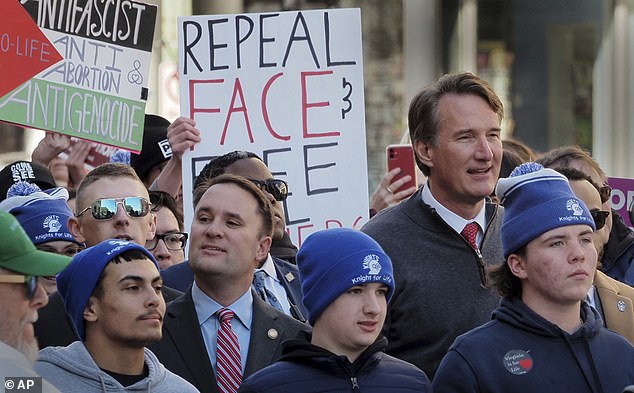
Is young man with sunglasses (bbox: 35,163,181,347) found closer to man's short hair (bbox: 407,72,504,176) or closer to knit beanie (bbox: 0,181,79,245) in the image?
knit beanie (bbox: 0,181,79,245)

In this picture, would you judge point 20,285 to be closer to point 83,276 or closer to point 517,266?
point 83,276

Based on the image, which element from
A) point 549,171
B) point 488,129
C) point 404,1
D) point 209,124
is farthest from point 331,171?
point 404,1

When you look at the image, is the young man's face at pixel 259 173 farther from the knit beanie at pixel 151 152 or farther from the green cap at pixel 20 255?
the green cap at pixel 20 255

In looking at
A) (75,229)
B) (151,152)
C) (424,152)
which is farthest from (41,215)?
(151,152)

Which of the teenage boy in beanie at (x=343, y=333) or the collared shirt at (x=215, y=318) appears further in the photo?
the collared shirt at (x=215, y=318)

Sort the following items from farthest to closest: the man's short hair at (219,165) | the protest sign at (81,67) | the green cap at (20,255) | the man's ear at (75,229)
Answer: the protest sign at (81,67) < the man's short hair at (219,165) < the man's ear at (75,229) < the green cap at (20,255)

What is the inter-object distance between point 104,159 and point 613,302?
13.0 ft

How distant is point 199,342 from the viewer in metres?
5.42

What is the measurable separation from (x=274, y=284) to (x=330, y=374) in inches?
55.9

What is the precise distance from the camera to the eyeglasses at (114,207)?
6176 millimetres

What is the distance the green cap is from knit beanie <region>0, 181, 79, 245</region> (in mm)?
1963

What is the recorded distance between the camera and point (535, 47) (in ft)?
42.0

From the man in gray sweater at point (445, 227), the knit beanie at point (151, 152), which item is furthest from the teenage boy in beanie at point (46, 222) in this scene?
the knit beanie at point (151, 152)

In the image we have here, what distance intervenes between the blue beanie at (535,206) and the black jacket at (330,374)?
1.82 ft
